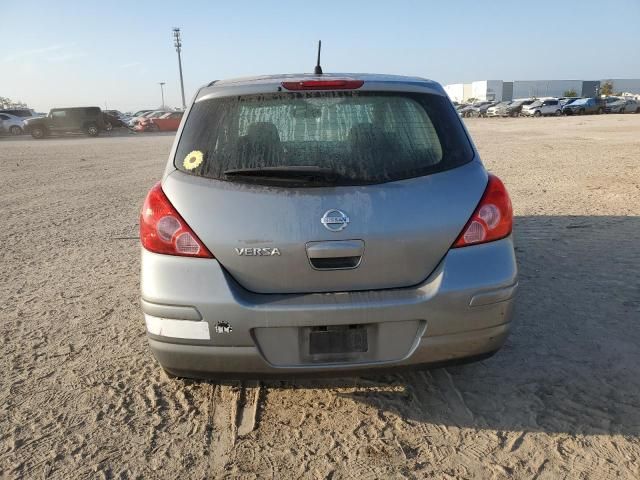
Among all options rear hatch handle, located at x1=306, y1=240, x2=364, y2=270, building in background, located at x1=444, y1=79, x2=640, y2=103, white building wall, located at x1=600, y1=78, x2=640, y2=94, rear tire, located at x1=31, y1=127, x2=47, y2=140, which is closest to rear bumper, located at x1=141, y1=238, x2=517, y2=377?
rear hatch handle, located at x1=306, y1=240, x2=364, y2=270

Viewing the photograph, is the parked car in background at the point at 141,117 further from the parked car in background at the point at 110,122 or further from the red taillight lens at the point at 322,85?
the red taillight lens at the point at 322,85

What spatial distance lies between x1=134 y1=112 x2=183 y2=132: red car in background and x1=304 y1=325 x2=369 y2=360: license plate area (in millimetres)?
37907

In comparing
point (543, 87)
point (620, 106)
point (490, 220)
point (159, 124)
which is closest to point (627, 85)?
point (543, 87)

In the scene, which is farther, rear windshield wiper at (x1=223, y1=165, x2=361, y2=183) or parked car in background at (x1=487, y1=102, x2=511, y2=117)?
parked car in background at (x1=487, y1=102, x2=511, y2=117)

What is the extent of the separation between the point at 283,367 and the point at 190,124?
1.27m

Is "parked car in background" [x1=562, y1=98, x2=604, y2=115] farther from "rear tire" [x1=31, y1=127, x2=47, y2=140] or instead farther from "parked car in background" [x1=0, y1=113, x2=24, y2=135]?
"parked car in background" [x1=0, y1=113, x2=24, y2=135]

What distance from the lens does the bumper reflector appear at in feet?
7.51

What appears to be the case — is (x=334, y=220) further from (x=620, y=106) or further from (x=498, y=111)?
(x=620, y=106)

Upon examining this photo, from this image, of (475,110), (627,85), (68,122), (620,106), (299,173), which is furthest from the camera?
(627,85)

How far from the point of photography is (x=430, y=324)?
2.30m

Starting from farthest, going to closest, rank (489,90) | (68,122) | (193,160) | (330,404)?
(489,90) < (68,122) < (330,404) < (193,160)

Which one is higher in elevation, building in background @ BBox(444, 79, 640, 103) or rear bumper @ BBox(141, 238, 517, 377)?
building in background @ BBox(444, 79, 640, 103)

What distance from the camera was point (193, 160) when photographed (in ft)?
8.13

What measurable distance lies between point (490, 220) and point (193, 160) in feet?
4.69
